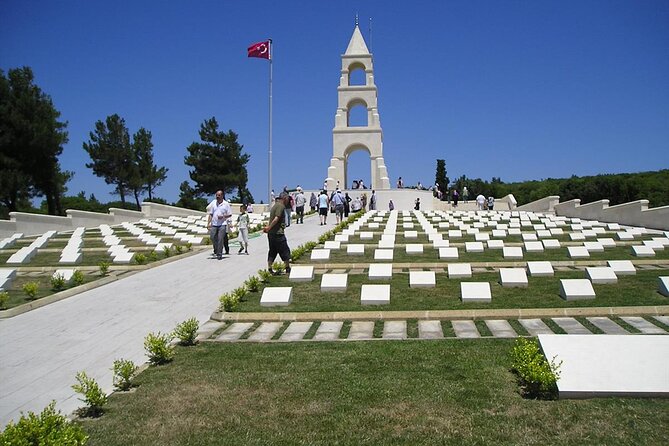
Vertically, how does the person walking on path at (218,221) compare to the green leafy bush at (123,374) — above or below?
above

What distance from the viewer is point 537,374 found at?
18.4 feet

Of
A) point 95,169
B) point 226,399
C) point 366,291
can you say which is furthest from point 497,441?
point 95,169

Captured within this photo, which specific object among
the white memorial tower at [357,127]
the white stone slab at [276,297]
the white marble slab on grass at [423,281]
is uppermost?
the white memorial tower at [357,127]

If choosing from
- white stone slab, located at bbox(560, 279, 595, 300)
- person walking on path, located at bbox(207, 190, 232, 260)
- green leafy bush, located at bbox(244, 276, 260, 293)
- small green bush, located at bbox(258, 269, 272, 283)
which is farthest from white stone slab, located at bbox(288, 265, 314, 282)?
white stone slab, located at bbox(560, 279, 595, 300)

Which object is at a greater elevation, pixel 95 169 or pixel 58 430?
pixel 95 169

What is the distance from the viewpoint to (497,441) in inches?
185

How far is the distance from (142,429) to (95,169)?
46596 millimetres

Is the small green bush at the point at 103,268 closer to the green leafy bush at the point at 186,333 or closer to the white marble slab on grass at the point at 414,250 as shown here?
the green leafy bush at the point at 186,333

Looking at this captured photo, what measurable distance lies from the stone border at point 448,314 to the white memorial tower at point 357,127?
4262 centimetres

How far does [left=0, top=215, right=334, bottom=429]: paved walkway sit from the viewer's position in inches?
262

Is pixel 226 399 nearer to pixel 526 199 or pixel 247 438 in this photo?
pixel 247 438

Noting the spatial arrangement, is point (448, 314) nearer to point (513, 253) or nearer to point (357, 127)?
point (513, 253)

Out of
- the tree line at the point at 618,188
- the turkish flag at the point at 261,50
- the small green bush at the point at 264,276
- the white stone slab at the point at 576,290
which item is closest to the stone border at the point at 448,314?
the white stone slab at the point at 576,290

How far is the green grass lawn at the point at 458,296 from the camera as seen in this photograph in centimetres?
973
